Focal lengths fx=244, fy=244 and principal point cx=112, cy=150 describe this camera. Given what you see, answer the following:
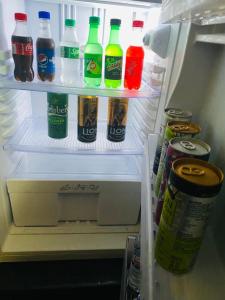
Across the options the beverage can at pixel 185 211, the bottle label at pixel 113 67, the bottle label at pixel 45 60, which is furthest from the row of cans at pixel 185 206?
the bottle label at pixel 45 60

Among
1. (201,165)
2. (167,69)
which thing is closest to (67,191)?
(167,69)

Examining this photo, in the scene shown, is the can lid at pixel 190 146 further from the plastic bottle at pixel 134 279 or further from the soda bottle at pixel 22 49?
the soda bottle at pixel 22 49

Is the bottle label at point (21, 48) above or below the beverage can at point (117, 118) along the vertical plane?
above

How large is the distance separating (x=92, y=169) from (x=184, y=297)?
2.98ft

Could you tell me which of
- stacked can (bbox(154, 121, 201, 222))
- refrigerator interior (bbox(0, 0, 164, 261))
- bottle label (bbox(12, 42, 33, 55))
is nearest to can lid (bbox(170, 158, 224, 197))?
stacked can (bbox(154, 121, 201, 222))

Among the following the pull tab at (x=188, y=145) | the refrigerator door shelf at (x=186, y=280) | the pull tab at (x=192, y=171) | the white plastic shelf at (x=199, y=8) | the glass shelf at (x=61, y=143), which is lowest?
the glass shelf at (x=61, y=143)

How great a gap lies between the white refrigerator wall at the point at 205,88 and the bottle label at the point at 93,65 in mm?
316

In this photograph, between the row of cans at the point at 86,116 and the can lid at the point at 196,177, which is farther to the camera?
the row of cans at the point at 86,116

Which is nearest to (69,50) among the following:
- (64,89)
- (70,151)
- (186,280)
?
(64,89)

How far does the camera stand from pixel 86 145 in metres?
1.17

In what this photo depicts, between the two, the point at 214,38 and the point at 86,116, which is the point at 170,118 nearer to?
the point at 214,38

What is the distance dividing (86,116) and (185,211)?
755mm

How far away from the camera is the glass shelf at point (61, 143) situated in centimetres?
110

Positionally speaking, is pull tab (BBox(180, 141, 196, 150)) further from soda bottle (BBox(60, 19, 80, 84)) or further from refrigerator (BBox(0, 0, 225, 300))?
soda bottle (BBox(60, 19, 80, 84))
